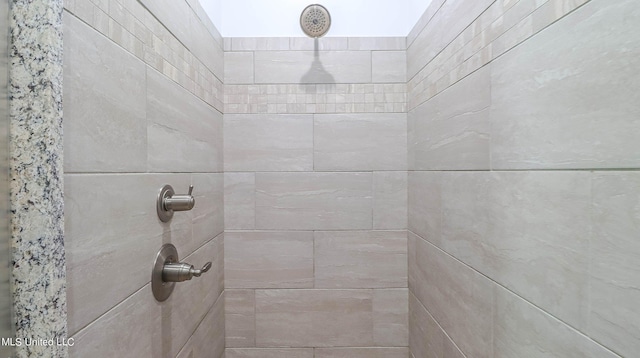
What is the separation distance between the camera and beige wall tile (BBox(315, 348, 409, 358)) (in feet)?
5.00

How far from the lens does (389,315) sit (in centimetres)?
154

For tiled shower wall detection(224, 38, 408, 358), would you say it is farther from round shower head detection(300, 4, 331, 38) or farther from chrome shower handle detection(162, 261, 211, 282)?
chrome shower handle detection(162, 261, 211, 282)

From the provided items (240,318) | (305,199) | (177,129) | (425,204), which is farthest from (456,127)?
(240,318)

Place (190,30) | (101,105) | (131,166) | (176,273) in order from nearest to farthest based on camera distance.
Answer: (101,105) → (131,166) → (176,273) → (190,30)

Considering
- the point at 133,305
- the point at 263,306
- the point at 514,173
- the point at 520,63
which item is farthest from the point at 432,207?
the point at 133,305

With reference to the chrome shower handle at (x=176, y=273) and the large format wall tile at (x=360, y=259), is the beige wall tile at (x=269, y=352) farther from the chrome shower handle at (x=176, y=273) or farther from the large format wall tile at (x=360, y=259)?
the chrome shower handle at (x=176, y=273)

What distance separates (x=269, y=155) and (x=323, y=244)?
1.55 ft

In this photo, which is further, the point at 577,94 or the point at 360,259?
the point at 360,259

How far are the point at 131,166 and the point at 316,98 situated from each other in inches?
36.8

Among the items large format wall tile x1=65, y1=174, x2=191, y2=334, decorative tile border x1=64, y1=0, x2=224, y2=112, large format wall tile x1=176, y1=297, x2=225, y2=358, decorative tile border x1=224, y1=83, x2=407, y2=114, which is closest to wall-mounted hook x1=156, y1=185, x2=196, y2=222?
large format wall tile x1=65, y1=174, x2=191, y2=334

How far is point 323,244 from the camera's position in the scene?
153 cm

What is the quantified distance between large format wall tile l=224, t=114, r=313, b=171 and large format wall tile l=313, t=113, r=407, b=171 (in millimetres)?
51

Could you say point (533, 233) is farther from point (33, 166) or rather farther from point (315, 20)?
point (315, 20)

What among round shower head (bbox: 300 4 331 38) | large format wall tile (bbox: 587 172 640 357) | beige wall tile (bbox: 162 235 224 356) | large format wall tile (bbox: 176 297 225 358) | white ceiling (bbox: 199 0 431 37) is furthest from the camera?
white ceiling (bbox: 199 0 431 37)
